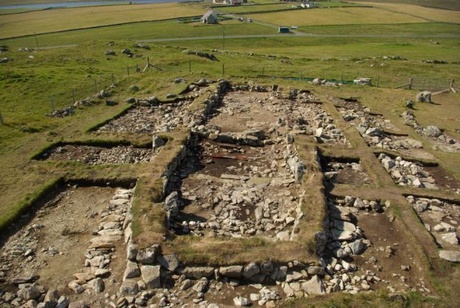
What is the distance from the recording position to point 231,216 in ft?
57.5

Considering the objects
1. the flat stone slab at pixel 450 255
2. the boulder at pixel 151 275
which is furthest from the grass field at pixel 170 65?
the boulder at pixel 151 275

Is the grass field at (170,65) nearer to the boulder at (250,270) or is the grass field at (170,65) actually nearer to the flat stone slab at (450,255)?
the boulder at (250,270)

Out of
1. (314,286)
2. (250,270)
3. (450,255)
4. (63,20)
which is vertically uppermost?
(63,20)

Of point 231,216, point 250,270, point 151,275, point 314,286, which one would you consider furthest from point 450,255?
point 151,275

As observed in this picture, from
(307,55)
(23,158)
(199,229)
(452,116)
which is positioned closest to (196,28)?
(307,55)

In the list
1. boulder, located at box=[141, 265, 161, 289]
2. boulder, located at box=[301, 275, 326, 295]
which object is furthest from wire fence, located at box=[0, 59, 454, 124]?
boulder, located at box=[301, 275, 326, 295]

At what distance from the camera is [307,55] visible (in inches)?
2741

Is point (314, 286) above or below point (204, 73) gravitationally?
below

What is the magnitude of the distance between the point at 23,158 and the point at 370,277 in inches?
817

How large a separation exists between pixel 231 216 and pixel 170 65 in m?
39.3

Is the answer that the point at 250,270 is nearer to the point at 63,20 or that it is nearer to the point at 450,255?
the point at 450,255

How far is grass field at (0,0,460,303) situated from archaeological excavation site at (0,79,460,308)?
1.61 m

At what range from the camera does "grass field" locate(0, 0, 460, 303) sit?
81.2 ft

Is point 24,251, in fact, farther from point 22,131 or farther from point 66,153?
point 22,131
